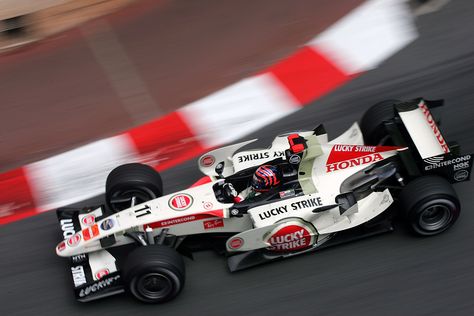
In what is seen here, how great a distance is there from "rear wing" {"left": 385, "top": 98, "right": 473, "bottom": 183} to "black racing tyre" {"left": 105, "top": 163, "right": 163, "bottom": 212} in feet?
7.38

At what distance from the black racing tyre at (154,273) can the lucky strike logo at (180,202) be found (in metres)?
0.45

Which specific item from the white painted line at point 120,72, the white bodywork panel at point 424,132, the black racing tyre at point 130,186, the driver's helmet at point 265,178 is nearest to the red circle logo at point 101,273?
the black racing tyre at point 130,186

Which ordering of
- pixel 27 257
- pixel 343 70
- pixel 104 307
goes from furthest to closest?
pixel 343 70 → pixel 27 257 → pixel 104 307

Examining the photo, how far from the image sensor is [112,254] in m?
5.95

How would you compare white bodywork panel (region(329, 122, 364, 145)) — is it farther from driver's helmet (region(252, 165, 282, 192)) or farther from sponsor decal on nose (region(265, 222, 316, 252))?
sponsor decal on nose (region(265, 222, 316, 252))

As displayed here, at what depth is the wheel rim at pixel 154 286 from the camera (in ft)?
18.1

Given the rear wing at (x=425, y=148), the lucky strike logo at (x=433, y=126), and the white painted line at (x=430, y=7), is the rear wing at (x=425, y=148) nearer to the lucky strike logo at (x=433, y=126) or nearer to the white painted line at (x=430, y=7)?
the lucky strike logo at (x=433, y=126)

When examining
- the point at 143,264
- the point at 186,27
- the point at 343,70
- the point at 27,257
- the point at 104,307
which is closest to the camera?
the point at 143,264

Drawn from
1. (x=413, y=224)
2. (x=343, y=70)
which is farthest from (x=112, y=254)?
(x=343, y=70)

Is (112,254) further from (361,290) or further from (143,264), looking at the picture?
(361,290)

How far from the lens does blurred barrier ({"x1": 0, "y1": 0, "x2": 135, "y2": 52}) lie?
28.3ft

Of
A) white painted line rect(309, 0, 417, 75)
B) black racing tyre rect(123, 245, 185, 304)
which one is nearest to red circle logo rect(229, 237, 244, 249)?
black racing tyre rect(123, 245, 185, 304)

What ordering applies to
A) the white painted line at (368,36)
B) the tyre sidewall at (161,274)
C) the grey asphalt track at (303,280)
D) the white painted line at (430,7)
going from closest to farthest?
→ 1. the tyre sidewall at (161,274)
2. the grey asphalt track at (303,280)
3. the white painted line at (368,36)
4. the white painted line at (430,7)

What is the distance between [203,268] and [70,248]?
3.78ft
